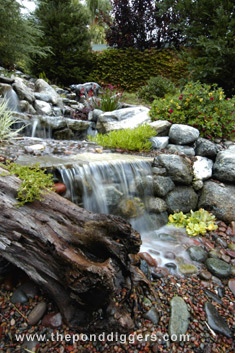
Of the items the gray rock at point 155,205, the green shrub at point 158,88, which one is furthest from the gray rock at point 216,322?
→ the green shrub at point 158,88

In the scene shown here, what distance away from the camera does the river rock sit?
3939mm

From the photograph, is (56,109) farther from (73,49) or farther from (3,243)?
(3,243)

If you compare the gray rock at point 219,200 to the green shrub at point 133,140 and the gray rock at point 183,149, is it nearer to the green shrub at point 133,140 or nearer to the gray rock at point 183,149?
the gray rock at point 183,149

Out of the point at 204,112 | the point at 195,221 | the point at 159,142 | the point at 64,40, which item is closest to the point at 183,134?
the point at 159,142

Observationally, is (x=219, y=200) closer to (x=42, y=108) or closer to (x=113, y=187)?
(x=113, y=187)

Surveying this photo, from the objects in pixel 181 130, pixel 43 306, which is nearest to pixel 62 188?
pixel 43 306

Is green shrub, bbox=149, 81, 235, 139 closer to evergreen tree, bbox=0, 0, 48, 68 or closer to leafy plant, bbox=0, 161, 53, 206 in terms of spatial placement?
leafy plant, bbox=0, 161, 53, 206

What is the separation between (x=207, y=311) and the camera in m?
1.88

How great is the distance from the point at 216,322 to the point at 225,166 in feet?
9.09

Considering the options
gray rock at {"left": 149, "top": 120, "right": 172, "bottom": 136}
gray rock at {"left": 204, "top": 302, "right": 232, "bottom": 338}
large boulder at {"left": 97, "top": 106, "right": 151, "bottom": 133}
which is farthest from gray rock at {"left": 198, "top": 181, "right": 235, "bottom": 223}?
large boulder at {"left": 97, "top": 106, "right": 151, "bottom": 133}

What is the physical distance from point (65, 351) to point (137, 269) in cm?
88

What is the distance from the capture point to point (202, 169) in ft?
13.1

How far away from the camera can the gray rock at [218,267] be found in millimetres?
2413
